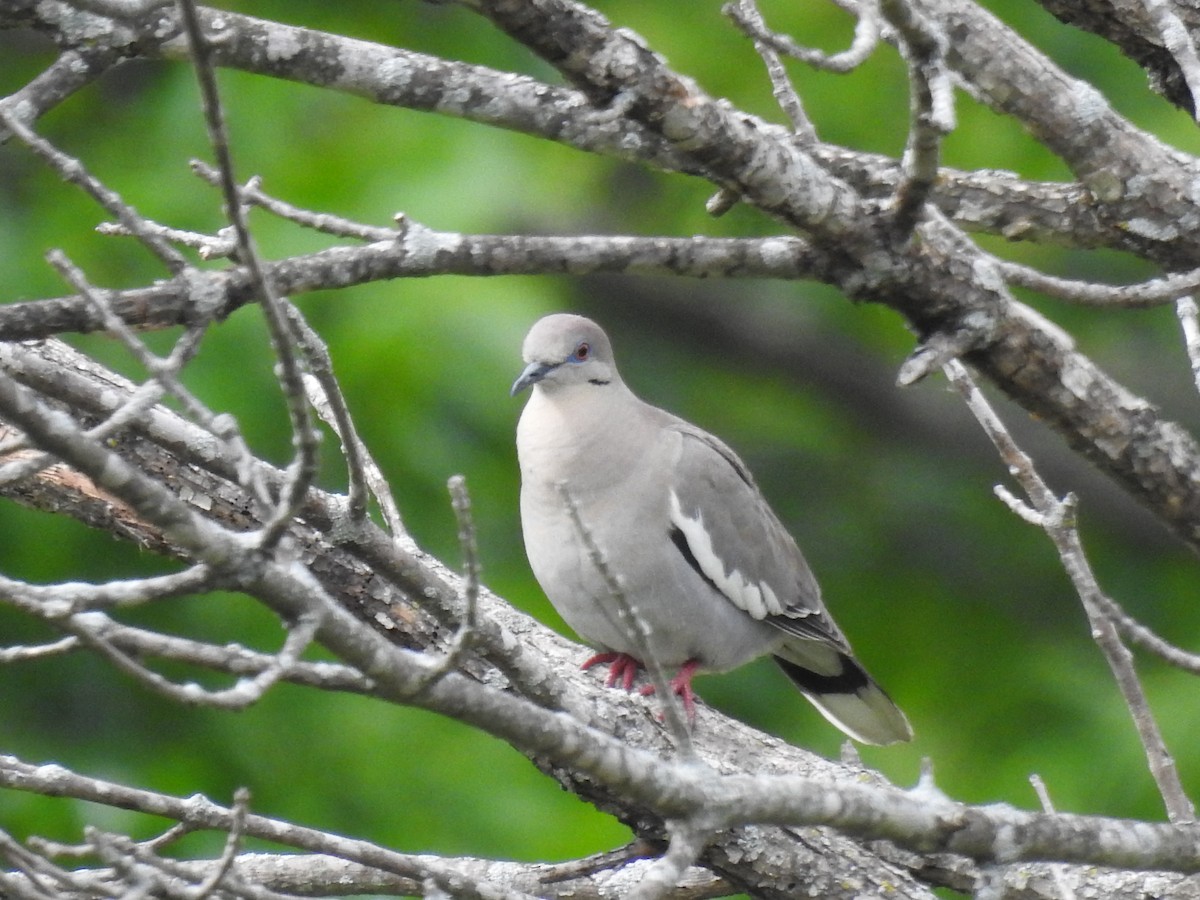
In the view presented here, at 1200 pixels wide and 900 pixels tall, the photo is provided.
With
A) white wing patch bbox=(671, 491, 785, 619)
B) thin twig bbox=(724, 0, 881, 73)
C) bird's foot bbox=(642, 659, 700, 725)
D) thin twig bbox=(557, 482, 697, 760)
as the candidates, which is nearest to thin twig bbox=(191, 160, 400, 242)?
thin twig bbox=(724, 0, 881, 73)

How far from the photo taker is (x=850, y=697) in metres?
4.38

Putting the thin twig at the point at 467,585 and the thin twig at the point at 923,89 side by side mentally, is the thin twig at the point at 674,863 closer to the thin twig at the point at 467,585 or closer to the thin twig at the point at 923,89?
the thin twig at the point at 467,585

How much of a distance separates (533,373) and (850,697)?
51.3 inches

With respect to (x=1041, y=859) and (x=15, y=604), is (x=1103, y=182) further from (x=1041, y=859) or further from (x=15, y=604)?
(x=15, y=604)

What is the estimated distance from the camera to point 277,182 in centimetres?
527

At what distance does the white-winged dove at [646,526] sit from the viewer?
3.80 metres

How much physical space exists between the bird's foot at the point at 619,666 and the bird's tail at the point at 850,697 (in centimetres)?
73

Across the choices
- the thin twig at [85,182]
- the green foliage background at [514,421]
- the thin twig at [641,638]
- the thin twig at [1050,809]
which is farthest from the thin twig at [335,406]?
the green foliage background at [514,421]

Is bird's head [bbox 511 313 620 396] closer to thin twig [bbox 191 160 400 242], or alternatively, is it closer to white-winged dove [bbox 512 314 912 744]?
white-winged dove [bbox 512 314 912 744]

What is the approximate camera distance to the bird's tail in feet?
14.2

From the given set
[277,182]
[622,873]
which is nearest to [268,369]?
[277,182]

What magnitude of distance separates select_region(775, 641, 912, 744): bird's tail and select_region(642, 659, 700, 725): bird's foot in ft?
1.30

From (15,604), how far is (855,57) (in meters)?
1.21

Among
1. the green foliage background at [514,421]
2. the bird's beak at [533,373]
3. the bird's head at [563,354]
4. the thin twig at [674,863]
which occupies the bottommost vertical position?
the thin twig at [674,863]
